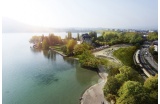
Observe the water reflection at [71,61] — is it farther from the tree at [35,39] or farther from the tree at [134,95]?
the tree at [134,95]

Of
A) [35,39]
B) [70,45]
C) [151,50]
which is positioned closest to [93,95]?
[151,50]

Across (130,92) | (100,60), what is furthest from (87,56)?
(130,92)

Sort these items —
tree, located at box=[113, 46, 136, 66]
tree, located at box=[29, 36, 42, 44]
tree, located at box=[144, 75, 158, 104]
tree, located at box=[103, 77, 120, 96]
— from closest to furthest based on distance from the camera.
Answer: tree, located at box=[144, 75, 158, 104] → tree, located at box=[103, 77, 120, 96] → tree, located at box=[113, 46, 136, 66] → tree, located at box=[29, 36, 42, 44]

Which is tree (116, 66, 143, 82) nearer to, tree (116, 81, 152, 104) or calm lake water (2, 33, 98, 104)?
tree (116, 81, 152, 104)

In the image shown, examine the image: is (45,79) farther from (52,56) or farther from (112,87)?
Result: (52,56)

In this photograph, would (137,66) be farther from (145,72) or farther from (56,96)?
(56,96)

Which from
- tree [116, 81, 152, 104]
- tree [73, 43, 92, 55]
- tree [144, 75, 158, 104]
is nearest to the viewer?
tree [116, 81, 152, 104]

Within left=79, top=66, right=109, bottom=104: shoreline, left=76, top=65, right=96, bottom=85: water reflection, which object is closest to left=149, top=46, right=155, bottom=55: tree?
left=79, top=66, right=109, bottom=104: shoreline

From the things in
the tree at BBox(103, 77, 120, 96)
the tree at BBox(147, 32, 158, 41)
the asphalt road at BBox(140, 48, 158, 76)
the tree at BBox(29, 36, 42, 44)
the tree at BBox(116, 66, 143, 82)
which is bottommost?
the tree at BBox(103, 77, 120, 96)
